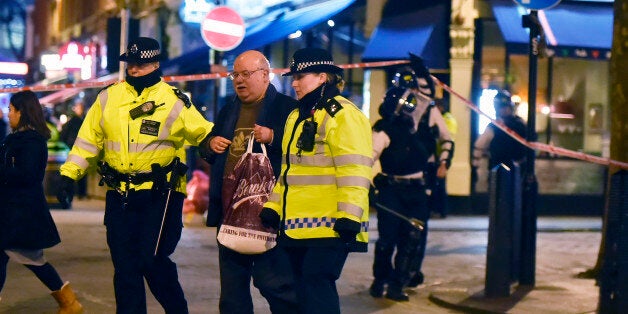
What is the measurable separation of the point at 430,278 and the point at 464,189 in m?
7.76

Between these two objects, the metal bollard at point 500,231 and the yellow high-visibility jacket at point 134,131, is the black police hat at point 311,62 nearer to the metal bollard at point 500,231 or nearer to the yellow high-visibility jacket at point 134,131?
the yellow high-visibility jacket at point 134,131

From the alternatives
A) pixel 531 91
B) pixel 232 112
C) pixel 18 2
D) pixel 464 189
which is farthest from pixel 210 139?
pixel 18 2

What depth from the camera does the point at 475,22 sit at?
18656 millimetres

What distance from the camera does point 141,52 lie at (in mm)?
7102

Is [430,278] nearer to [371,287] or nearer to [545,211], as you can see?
[371,287]

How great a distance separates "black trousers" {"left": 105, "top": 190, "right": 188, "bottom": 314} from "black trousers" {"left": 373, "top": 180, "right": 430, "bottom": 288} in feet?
9.79

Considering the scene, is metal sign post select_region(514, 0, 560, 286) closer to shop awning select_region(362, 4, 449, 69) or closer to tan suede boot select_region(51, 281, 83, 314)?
tan suede boot select_region(51, 281, 83, 314)

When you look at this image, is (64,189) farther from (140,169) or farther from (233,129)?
(233,129)

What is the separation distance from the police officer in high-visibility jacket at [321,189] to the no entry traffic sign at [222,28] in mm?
9008

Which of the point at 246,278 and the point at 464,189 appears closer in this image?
the point at 246,278

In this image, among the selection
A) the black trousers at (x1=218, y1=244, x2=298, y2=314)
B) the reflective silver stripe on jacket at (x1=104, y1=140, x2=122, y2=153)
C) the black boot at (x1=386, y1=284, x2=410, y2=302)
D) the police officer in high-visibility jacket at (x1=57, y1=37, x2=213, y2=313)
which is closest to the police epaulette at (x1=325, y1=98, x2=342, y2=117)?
the black trousers at (x1=218, y1=244, x2=298, y2=314)

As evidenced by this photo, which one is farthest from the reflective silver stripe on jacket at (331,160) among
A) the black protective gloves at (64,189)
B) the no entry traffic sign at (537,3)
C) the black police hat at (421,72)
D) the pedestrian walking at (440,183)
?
the pedestrian walking at (440,183)

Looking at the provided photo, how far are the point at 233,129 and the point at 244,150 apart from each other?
17 centimetres

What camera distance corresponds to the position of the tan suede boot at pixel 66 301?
327 inches
